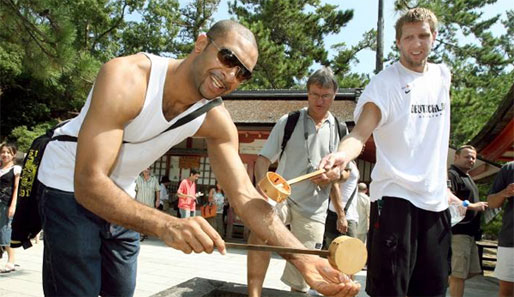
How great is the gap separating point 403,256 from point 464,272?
3035 millimetres

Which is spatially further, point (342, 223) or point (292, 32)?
point (292, 32)

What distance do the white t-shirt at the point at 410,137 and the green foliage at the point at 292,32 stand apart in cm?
1710

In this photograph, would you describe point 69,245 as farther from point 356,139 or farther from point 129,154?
point 356,139

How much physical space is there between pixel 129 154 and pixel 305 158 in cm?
176

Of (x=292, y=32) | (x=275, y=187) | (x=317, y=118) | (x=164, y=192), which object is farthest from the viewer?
(x=292, y=32)

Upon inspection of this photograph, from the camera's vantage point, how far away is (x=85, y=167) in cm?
177

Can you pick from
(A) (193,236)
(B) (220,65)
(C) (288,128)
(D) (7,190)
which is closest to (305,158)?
(C) (288,128)

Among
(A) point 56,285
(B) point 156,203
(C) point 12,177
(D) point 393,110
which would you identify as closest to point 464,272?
(D) point 393,110

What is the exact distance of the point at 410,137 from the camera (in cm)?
244

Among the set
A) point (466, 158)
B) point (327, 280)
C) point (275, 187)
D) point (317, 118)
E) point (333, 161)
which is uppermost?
point (317, 118)

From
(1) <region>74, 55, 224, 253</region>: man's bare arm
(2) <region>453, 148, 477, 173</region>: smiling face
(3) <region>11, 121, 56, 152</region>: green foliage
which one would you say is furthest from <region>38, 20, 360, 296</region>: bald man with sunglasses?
(3) <region>11, 121, 56, 152</region>: green foliage

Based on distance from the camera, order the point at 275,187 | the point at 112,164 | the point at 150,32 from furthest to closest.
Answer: the point at 150,32 → the point at 275,187 → the point at 112,164

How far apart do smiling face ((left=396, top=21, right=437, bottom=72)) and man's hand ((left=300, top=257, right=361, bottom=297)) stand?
126 cm

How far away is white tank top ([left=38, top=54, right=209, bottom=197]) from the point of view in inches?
79.3
